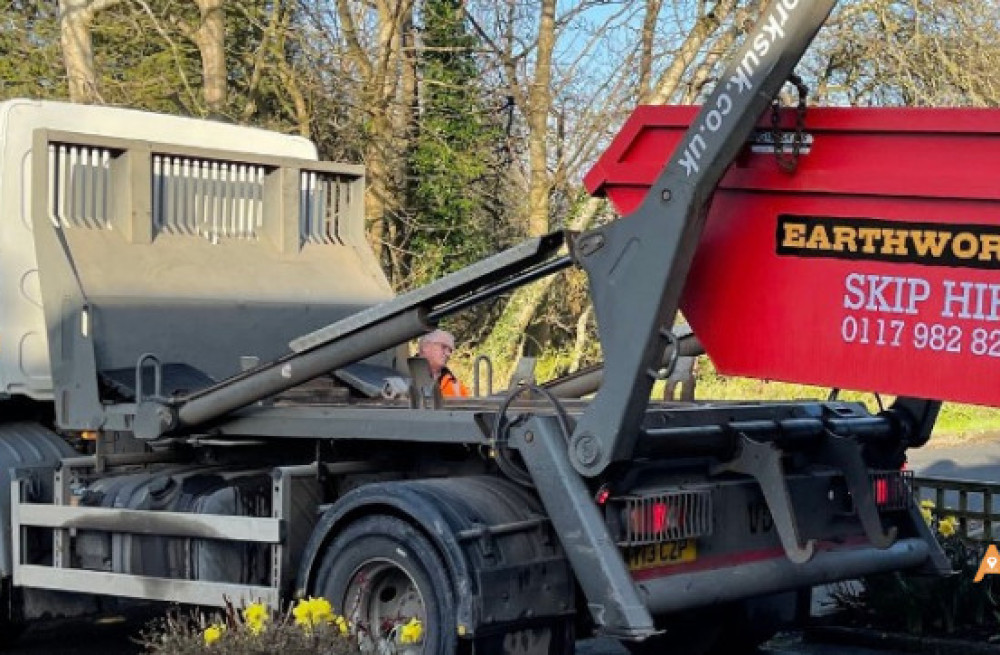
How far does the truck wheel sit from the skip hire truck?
0.02 metres

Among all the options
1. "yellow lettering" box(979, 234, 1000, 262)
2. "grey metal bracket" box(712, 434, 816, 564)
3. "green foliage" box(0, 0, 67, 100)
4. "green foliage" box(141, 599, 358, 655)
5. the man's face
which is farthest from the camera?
"green foliage" box(0, 0, 67, 100)

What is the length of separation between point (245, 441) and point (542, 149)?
14.0m

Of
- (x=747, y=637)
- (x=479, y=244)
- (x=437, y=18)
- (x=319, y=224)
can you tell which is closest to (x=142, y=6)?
(x=437, y=18)

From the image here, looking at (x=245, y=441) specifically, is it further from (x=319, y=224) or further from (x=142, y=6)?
(x=142, y=6)

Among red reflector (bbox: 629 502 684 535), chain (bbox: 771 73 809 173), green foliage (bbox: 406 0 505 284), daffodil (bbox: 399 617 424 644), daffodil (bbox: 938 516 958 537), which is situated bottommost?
daffodil (bbox: 399 617 424 644)

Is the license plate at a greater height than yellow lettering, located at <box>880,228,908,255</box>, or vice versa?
yellow lettering, located at <box>880,228,908,255</box>

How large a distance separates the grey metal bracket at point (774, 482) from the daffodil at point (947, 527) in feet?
9.72

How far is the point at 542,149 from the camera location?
21562 millimetres

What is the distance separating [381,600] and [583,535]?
1044 millimetres

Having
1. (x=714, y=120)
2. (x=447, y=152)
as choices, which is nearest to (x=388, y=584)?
(x=714, y=120)

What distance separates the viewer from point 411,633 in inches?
247

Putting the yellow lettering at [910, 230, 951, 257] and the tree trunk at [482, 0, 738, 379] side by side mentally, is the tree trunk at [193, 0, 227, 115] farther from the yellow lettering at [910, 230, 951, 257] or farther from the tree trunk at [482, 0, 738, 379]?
the yellow lettering at [910, 230, 951, 257]

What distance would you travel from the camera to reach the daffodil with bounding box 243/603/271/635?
6.26 metres

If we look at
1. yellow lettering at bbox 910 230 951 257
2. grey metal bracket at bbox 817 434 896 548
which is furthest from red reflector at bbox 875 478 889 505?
yellow lettering at bbox 910 230 951 257
